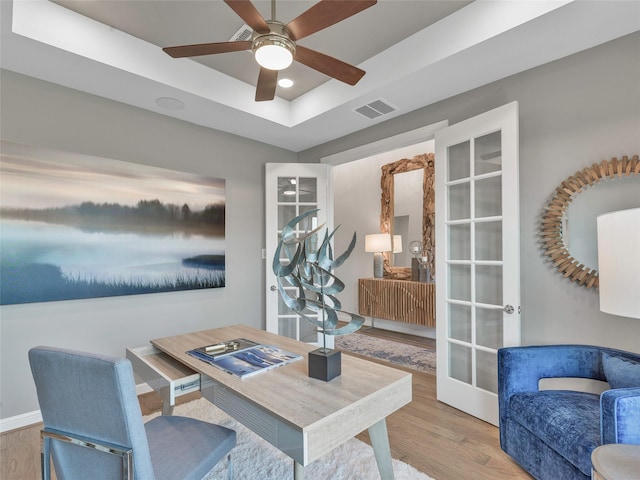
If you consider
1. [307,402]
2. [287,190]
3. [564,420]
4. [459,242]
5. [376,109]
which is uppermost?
[376,109]

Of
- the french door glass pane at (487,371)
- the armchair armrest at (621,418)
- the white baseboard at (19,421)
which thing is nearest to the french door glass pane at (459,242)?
the french door glass pane at (487,371)

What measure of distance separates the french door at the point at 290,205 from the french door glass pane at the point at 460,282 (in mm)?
1626

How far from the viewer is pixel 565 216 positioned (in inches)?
83.9

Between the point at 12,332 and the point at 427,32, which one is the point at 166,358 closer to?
the point at 12,332

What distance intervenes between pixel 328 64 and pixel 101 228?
2211mm

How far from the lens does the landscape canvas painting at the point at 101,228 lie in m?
2.33

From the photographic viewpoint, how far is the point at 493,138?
94.3 inches

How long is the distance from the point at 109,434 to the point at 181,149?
2.78 m

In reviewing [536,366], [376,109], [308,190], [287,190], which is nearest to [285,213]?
[287,190]

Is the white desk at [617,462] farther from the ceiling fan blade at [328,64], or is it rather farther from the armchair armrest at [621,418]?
the ceiling fan blade at [328,64]

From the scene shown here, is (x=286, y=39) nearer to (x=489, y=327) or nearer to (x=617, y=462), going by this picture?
(x=617, y=462)

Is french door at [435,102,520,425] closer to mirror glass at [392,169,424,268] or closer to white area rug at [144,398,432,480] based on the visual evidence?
white area rug at [144,398,432,480]

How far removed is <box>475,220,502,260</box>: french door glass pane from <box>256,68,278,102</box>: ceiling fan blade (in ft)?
5.81

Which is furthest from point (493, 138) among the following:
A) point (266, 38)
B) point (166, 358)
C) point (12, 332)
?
point (12, 332)
